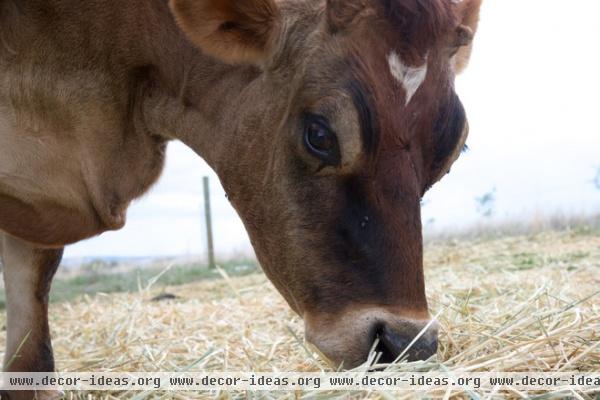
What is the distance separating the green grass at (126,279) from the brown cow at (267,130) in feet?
19.9

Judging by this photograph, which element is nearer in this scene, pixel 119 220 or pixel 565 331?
pixel 565 331

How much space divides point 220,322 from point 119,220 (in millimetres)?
1949

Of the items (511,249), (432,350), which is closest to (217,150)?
(432,350)

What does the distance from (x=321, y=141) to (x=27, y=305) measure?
1.85m

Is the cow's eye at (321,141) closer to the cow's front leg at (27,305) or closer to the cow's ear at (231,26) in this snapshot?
the cow's ear at (231,26)

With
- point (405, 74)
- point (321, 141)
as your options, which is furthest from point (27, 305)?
point (405, 74)

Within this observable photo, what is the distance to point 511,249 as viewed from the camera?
8836 mm

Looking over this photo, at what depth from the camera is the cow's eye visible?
7.64ft

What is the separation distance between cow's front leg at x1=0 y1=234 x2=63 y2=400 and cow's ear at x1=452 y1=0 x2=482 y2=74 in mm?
2127

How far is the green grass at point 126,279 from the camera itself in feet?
32.2

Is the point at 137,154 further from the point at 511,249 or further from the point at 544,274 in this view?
the point at 511,249

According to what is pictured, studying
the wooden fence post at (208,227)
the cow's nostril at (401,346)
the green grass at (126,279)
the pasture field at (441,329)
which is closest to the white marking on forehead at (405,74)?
the cow's nostril at (401,346)

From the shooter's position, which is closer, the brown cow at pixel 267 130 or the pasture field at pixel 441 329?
the brown cow at pixel 267 130

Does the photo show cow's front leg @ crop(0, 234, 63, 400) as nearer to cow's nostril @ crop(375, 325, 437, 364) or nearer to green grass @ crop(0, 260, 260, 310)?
cow's nostril @ crop(375, 325, 437, 364)
